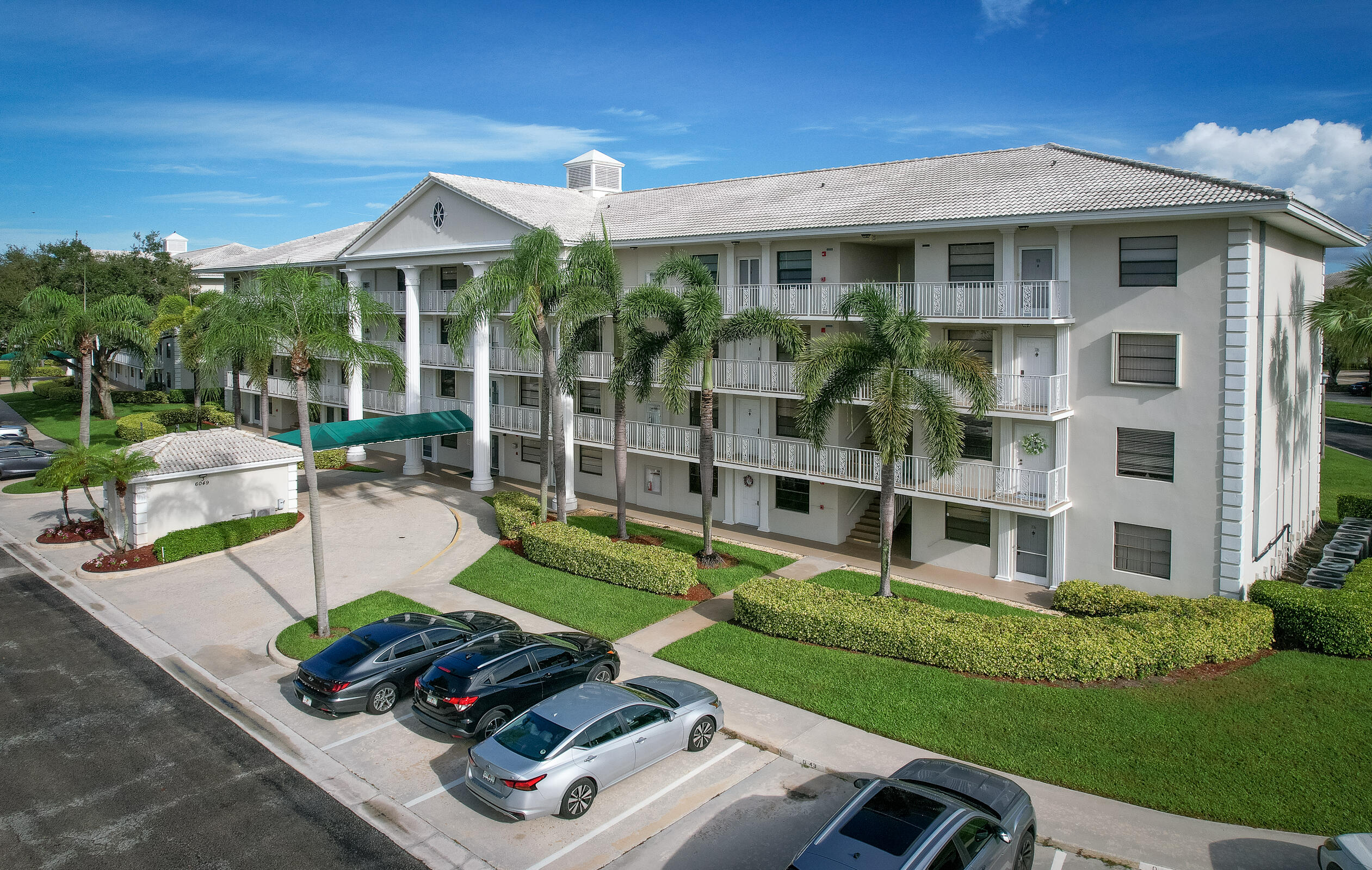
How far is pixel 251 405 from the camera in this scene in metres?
54.8

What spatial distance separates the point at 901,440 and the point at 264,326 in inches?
548

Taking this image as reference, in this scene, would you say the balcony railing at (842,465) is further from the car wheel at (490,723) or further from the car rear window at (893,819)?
the car rear window at (893,819)

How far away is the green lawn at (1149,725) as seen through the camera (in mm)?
12797

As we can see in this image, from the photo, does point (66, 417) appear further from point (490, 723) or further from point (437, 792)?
point (437, 792)

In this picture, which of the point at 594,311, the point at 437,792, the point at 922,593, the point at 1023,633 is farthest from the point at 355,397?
the point at 1023,633

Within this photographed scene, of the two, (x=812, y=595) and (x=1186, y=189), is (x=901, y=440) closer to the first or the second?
(x=812, y=595)

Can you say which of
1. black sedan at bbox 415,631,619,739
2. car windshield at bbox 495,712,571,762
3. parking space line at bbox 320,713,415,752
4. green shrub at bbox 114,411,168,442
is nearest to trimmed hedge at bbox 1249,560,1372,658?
black sedan at bbox 415,631,619,739

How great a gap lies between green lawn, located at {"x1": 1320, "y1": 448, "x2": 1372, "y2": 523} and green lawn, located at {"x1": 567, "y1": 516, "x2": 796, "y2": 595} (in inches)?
824

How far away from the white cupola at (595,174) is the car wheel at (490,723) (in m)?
29.8

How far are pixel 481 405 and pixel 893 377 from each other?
759 inches

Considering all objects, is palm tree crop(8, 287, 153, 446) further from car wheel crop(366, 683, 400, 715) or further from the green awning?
car wheel crop(366, 683, 400, 715)

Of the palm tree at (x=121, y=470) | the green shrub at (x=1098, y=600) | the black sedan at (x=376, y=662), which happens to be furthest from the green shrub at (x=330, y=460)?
the green shrub at (x=1098, y=600)

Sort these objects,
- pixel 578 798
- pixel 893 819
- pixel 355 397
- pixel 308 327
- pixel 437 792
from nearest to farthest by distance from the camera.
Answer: pixel 893 819 → pixel 578 798 → pixel 437 792 → pixel 308 327 → pixel 355 397

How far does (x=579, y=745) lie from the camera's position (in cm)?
1262
